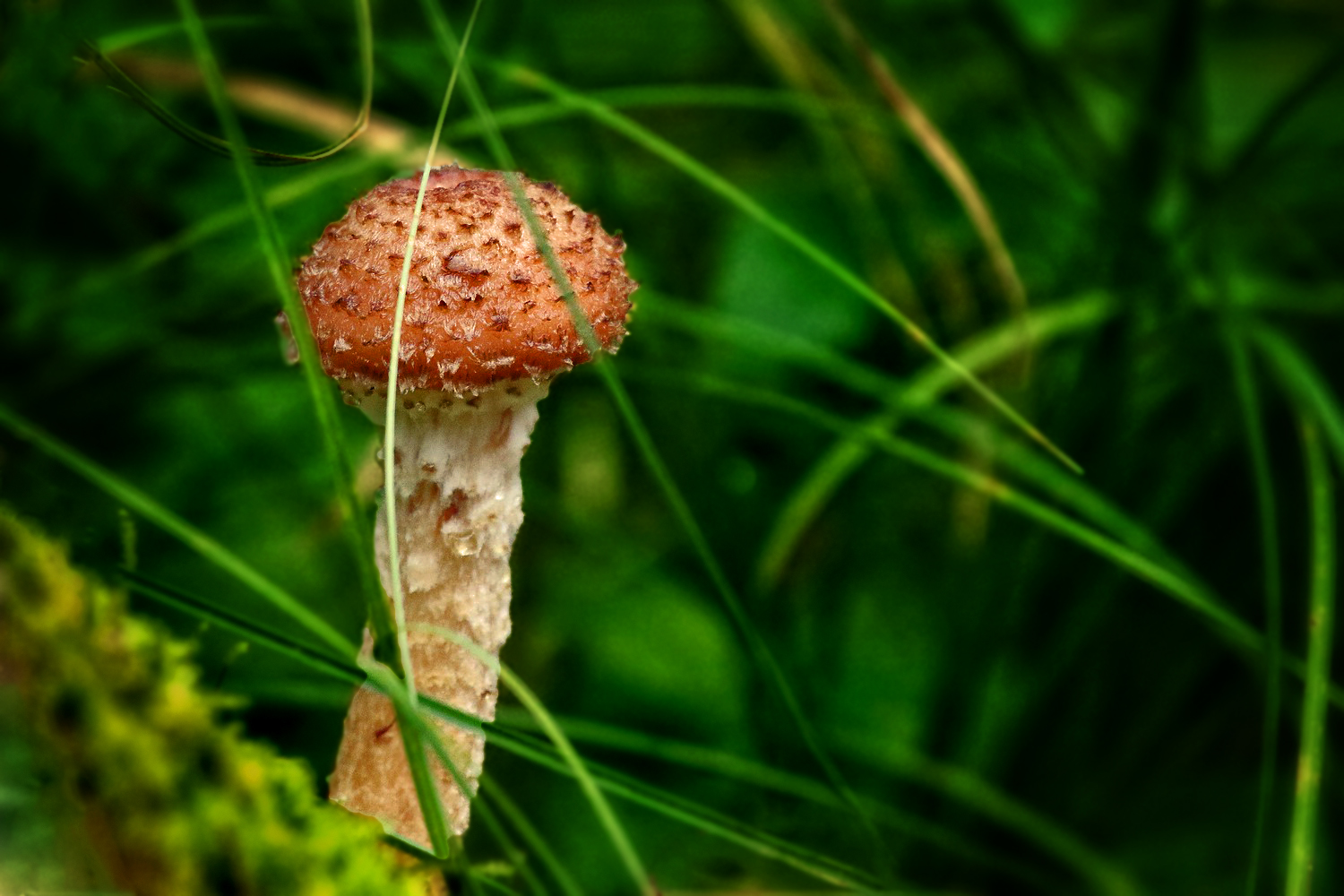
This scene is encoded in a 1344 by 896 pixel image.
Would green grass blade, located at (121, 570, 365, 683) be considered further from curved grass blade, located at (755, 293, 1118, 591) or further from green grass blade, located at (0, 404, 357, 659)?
curved grass blade, located at (755, 293, 1118, 591)

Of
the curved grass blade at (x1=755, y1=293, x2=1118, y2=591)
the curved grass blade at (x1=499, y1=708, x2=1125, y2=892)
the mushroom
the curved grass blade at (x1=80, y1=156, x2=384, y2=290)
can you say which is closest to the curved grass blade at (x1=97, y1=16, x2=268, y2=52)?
the curved grass blade at (x1=80, y1=156, x2=384, y2=290)

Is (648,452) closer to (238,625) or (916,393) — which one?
(238,625)

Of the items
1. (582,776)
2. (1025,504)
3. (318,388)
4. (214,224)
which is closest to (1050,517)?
(1025,504)

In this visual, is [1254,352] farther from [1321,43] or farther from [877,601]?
[1321,43]

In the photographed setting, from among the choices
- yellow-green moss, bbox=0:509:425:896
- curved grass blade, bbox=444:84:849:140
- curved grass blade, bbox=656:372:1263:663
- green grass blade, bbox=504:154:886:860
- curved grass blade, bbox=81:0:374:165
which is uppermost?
curved grass blade, bbox=444:84:849:140

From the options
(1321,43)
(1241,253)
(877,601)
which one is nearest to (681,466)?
(877,601)

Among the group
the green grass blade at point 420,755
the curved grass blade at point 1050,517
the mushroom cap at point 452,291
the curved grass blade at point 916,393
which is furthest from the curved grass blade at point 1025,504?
the green grass blade at point 420,755
